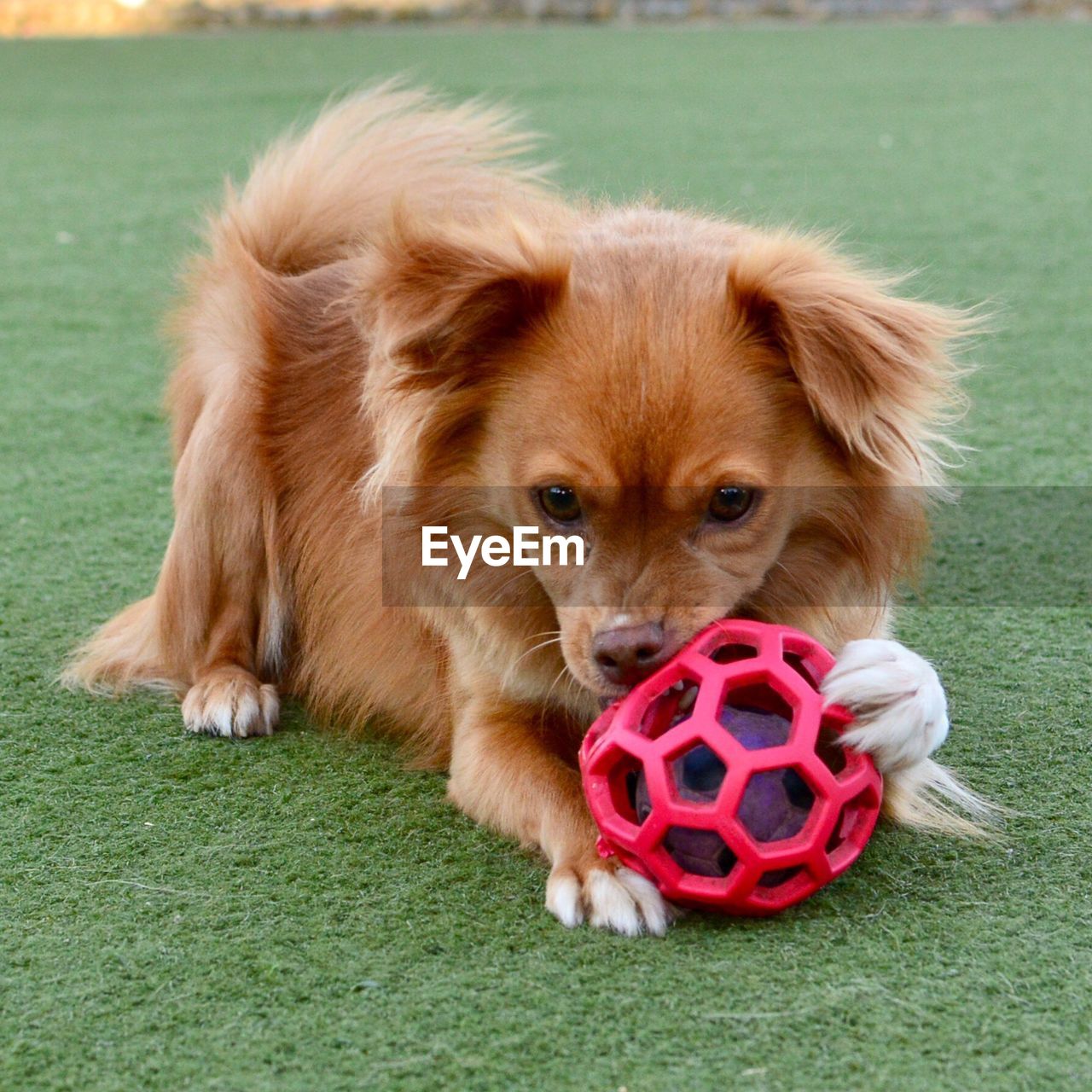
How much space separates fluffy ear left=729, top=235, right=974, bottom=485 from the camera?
2.26 meters

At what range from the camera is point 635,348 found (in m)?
2.24

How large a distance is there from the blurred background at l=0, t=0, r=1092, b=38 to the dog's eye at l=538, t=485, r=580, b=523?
18210 millimetres

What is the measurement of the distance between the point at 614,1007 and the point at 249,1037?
46cm

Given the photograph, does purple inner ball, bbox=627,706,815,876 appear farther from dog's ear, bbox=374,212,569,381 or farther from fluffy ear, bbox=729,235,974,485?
dog's ear, bbox=374,212,569,381

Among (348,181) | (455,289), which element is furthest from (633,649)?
(348,181)

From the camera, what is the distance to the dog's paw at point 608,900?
2123 mm

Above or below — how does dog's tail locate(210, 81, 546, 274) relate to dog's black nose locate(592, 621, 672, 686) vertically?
above

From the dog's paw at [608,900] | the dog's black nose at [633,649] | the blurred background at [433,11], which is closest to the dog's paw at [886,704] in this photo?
the dog's black nose at [633,649]

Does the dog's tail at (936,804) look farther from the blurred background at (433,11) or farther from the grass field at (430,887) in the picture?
the blurred background at (433,11)

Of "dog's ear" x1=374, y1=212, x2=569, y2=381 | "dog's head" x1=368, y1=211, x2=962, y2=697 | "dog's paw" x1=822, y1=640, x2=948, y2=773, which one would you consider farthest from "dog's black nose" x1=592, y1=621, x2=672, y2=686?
"dog's ear" x1=374, y1=212, x2=569, y2=381

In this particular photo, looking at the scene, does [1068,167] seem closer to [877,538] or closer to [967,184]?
[967,184]
